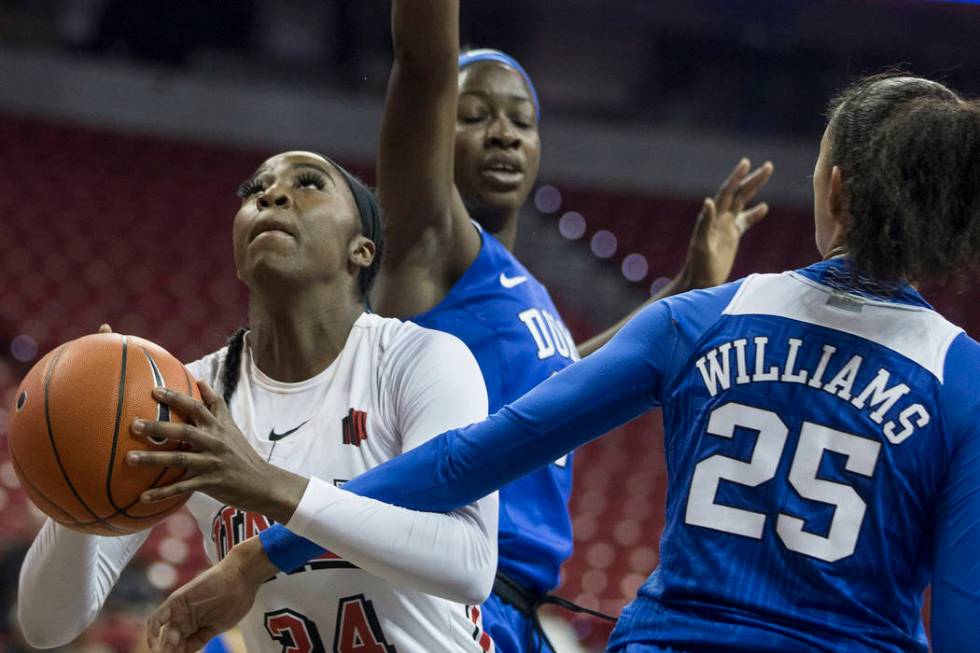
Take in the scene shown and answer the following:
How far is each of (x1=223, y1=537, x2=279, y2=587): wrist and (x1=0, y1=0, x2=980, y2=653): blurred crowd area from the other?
6.76 metres

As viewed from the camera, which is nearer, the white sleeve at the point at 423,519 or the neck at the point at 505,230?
the white sleeve at the point at 423,519

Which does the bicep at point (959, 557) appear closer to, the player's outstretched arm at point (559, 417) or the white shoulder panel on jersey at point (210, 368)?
the player's outstretched arm at point (559, 417)

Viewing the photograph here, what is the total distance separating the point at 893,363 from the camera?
1.80 metres

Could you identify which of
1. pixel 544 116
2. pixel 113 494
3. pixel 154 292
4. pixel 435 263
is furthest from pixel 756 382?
pixel 544 116

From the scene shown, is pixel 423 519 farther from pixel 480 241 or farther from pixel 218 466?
pixel 480 241

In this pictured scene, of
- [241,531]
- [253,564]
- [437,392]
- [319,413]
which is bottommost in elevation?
[241,531]

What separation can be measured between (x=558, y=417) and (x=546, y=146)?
10092mm

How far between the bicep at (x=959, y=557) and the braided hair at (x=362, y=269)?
150 cm

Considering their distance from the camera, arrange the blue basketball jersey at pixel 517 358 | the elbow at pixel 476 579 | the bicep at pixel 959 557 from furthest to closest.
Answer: the blue basketball jersey at pixel 517 358 < the elbow at pixel 476 579 < the bicep at pixel 959 557

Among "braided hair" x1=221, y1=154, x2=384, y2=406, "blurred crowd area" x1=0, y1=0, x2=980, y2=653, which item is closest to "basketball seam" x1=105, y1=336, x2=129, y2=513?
"braided hair" x1=221, y1=154, x2=384, y2=406

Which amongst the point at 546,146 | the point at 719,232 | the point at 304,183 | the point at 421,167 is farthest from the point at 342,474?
the point at 546,146

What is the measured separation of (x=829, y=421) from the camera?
5.83 ft

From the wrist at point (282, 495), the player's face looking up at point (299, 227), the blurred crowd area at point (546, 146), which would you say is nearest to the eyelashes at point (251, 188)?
the player's face looking up at point (299, 227)

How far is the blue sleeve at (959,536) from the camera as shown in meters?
1.69
